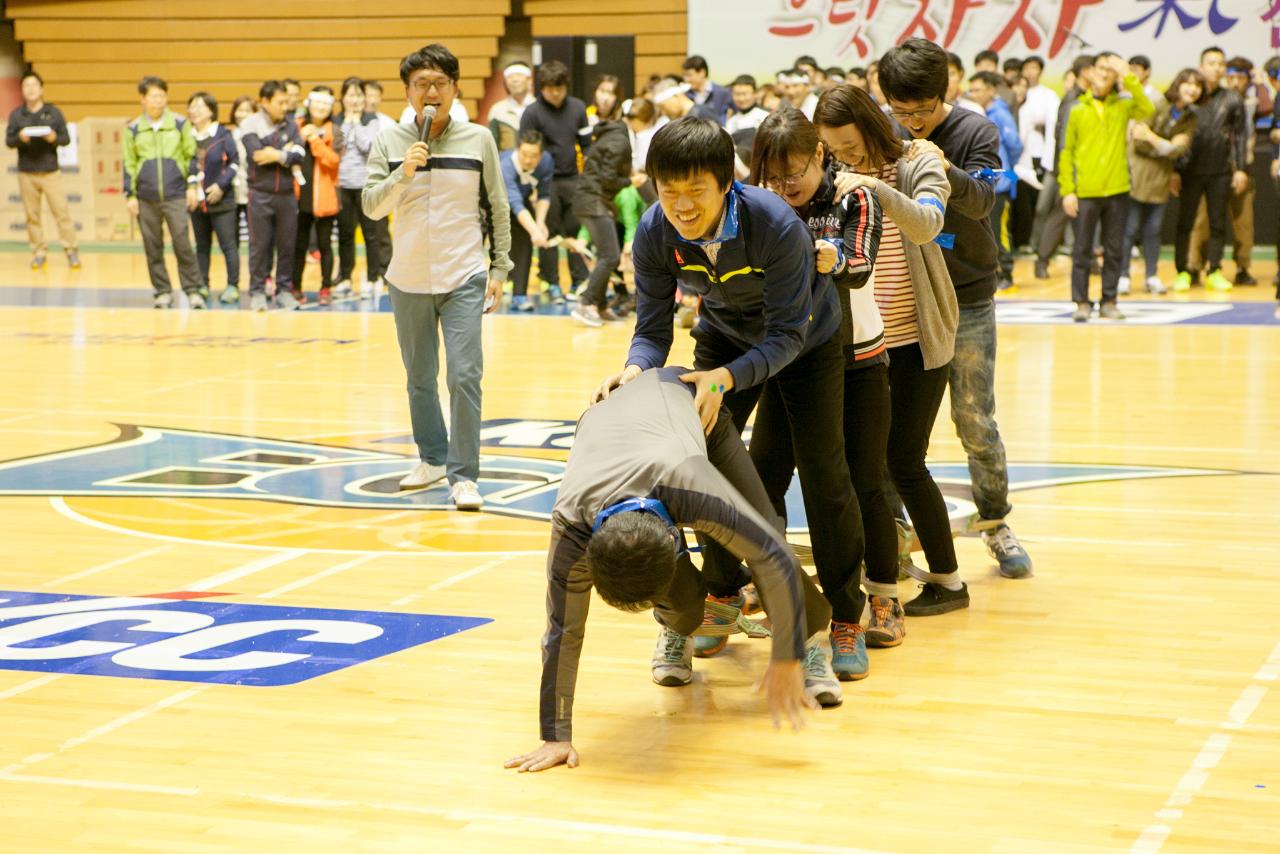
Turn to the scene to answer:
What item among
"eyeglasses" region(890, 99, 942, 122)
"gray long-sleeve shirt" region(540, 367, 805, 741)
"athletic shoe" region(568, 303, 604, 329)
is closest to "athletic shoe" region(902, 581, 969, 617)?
"eyeglasses" region(890, 99, 942, 122)

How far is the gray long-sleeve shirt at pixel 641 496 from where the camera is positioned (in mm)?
3660

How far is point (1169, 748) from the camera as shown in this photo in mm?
4020

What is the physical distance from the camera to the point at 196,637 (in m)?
5.07

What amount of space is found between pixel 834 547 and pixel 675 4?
17387 millimetres

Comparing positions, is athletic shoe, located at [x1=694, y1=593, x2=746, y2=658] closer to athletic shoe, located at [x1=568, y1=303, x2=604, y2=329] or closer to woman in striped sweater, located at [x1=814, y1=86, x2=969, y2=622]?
woman in striped sweater, located at [x1=814, y1=86, x2=969, y2=622]

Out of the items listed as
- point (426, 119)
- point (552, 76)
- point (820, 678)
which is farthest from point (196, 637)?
point (552, 76)

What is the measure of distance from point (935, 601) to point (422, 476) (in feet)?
9.07

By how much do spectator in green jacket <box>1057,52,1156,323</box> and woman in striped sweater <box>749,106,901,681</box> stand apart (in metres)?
8.36

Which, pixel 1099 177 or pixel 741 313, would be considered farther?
pixel 1099 177

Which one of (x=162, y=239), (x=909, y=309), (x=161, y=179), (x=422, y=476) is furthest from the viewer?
(x=162, y=239)

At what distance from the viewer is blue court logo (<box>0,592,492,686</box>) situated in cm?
475

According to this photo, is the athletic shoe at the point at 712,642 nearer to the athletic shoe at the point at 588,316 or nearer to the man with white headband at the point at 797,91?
the athletic shoe at the point at 588,316

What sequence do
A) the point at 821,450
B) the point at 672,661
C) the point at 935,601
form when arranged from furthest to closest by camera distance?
the point at 935,601
the point at 672,661
the point at 821,450

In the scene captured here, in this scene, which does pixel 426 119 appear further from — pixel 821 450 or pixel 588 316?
pixel 588 316
